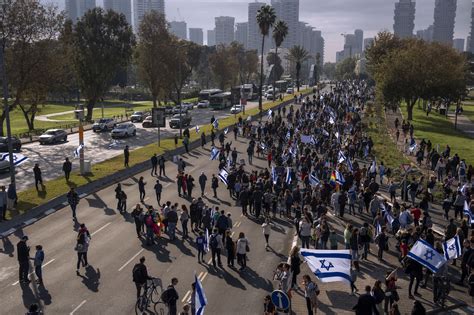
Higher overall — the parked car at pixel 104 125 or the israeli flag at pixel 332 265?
the israeli flag at pixel 332 265

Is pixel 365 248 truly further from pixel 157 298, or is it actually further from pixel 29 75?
pixel 29 75

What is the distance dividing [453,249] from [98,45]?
58.9m

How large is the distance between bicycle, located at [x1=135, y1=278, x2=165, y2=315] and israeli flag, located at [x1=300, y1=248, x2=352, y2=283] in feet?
15.3

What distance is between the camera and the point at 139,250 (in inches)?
794

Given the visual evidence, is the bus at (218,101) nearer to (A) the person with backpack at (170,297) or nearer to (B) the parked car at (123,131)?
(B) the parked car at (123,131)

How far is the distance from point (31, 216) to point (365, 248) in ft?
52.2

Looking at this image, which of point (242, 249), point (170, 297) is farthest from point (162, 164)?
point (170, 297)

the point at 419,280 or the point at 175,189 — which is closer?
the point at 419,280

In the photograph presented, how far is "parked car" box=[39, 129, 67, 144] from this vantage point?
4903cm

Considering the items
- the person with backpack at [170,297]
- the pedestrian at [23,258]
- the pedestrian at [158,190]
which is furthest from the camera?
the pedestrian at [158,190]

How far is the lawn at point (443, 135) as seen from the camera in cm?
4484

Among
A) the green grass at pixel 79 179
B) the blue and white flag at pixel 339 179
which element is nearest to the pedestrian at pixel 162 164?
the green grass at pixel 79 179

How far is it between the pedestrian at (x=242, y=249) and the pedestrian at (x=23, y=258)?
23.4 ft

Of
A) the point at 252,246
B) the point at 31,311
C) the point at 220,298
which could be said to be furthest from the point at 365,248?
the point at 31,311
